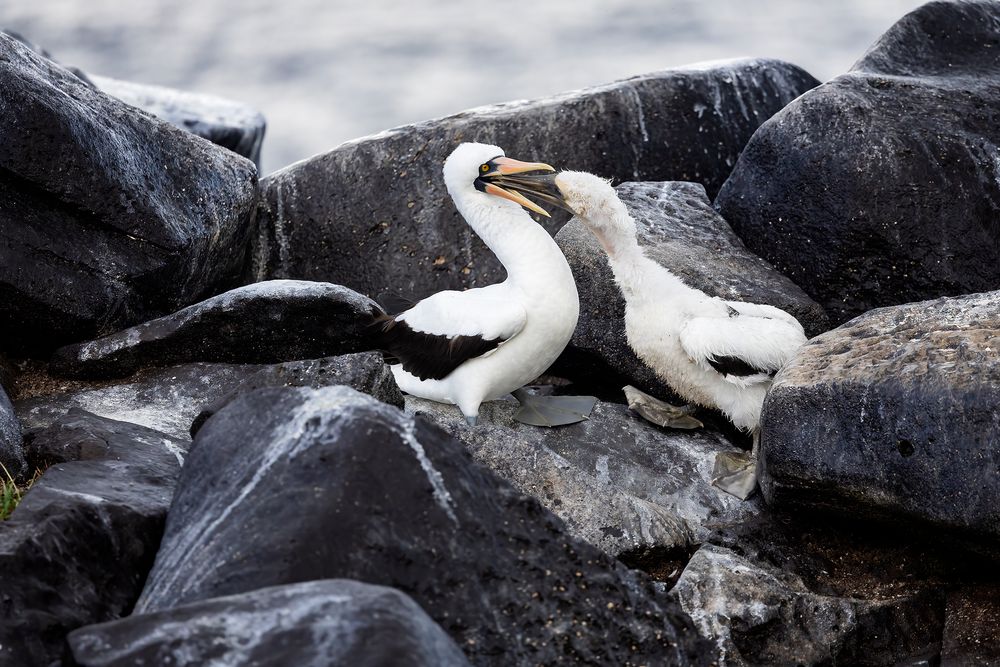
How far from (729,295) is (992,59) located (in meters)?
2.81

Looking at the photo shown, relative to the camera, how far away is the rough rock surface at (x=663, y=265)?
7633 millimetres

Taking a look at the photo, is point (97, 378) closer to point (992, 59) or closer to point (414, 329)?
point (414, 329)

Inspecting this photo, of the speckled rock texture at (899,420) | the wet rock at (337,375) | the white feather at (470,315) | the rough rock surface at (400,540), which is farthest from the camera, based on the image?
the white feather at (470,315)

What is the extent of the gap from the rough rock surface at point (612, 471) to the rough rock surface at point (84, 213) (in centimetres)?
170

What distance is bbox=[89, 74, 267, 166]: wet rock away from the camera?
568 inches

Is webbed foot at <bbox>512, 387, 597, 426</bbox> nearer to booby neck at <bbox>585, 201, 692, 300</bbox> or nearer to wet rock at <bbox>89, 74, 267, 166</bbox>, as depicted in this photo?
booby neck at <bbox>585, 201, 692, 300</bbox>

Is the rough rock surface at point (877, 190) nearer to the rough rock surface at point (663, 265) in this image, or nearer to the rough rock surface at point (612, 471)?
the rough rock surface at point (663, 265)

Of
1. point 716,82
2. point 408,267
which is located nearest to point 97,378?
Answer: point 408,267

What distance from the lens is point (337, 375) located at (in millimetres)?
6211

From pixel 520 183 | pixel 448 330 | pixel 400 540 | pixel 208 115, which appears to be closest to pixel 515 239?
pixel 520 183

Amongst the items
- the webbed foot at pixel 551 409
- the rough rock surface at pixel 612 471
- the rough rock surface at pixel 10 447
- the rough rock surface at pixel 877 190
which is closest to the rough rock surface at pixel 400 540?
the rough rock surface at pixel 612 471

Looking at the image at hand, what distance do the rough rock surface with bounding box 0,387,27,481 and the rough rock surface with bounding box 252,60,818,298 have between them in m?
3.60

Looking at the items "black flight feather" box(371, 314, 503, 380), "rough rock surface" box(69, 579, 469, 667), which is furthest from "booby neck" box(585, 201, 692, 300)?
"rough rock surface" box(69, 579, 469, 667)

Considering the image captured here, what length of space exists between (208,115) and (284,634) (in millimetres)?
12308
